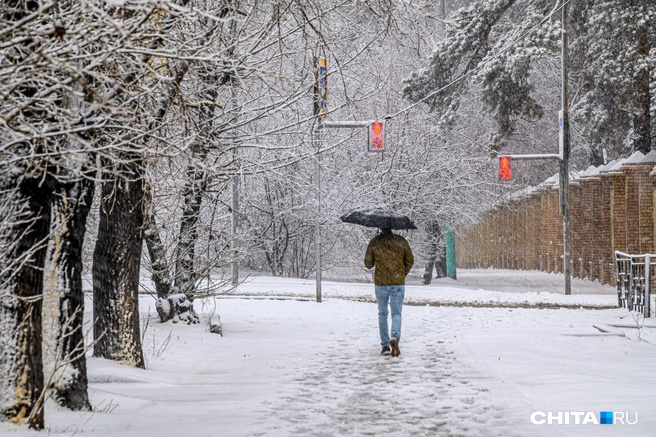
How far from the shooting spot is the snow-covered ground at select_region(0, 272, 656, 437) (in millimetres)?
7566

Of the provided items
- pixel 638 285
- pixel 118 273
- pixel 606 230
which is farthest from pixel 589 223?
pixel 118 273

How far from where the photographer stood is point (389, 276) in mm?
12523

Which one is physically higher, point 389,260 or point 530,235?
point 530,235

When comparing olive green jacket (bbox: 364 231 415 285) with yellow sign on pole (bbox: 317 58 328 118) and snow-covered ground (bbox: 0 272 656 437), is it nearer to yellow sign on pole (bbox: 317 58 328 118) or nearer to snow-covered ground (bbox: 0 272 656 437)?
snow-covered ground (bbox: 0 272 656 437)

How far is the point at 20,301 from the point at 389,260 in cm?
671

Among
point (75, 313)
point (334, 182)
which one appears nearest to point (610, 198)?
point (334, 182)

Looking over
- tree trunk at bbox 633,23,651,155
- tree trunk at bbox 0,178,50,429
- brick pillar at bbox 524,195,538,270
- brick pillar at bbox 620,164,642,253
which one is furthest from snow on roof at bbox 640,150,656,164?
tree trunk at bbox 0,178,50,429

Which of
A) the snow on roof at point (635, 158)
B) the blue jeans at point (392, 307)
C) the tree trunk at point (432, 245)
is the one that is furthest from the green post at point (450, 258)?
the blue jeans at point (392, 307)

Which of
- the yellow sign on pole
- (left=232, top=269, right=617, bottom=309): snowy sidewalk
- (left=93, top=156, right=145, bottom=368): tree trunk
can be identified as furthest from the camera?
(left=232, top=269, right=617, bottom=309): snowy sidewalk

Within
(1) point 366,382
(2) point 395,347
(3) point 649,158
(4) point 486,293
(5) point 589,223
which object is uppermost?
(3) point 649,158

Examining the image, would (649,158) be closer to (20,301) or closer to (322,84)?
(322,84)

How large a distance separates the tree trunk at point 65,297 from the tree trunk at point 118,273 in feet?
7.48

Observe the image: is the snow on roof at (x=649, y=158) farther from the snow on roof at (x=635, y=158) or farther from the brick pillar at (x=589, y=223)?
the brick pillar at (x=589, y=223)

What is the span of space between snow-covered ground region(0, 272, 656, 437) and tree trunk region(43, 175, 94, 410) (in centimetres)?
23
